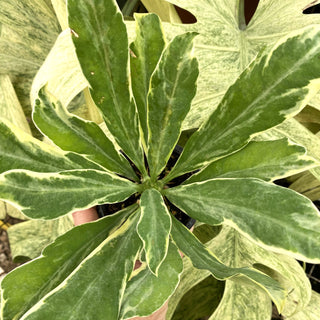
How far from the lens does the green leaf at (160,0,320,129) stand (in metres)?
0.59

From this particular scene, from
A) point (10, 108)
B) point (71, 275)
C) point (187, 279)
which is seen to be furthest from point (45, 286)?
point (10, 108)

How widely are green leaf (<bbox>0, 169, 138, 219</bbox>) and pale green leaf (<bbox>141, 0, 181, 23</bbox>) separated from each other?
0.40m

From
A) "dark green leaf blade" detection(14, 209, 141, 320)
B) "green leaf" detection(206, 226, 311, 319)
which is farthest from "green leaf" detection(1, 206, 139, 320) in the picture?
"green leaf" detection(206, 226, 311, 319)

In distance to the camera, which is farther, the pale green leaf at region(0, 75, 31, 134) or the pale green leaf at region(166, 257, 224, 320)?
the pale green leaf at region(0, 75, 31, 134)

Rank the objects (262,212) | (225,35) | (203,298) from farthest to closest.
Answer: (203,298) < (225,35) < (262,212)

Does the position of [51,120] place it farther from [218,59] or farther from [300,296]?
[300,296]

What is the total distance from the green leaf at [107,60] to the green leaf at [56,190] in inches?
2.6

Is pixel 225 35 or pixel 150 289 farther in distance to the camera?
pixel 225 35

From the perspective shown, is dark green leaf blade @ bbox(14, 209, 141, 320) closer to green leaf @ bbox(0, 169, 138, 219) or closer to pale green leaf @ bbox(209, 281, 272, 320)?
green leaf @ bbox(0, 169, 138, 219)

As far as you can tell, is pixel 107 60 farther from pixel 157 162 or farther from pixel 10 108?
pixel 10 108

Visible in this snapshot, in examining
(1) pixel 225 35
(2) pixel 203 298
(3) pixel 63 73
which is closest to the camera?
(3) pixel 63 73

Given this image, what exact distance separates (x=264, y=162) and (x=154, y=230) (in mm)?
139

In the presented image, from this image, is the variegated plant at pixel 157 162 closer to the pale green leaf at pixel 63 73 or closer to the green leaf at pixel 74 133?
the green leaf at pixel 74 133

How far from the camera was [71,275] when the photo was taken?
0.37m
